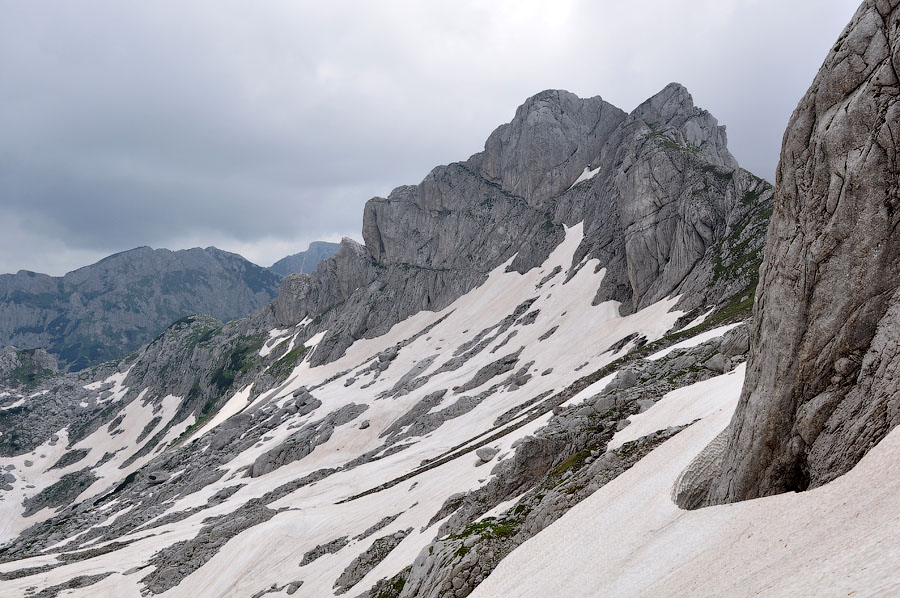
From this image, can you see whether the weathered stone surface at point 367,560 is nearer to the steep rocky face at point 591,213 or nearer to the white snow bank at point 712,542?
the white snow bank at point 712,542

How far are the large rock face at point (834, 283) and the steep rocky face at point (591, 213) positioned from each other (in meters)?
46.7

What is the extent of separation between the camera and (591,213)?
472 ft

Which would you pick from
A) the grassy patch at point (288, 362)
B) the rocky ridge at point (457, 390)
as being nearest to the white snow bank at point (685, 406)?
the rocky ridge at point (457, 390)

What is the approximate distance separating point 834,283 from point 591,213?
13634 centimetres

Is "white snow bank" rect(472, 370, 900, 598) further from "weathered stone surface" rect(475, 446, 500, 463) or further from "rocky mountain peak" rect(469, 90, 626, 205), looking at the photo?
"rocky mountain peak" rect(469, 90, 626, 205)

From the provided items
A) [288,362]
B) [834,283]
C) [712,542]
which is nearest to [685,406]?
[712,542]

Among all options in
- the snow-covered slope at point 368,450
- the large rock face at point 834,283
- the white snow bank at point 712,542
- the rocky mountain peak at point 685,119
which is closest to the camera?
the white snow bank at point 712,542

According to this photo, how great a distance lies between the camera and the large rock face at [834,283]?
Result: 12836mm

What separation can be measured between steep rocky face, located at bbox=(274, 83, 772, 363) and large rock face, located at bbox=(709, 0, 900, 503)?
46.7m

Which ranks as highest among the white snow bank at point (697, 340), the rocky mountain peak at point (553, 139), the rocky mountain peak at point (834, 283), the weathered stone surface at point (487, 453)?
the rocky mountain peak at point (553, 139)

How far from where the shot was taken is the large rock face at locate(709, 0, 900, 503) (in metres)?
12.8

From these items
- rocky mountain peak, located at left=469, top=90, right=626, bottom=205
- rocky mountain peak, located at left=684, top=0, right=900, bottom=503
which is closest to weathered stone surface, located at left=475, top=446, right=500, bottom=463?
rocky mountain peak, located at left=684, top=0, right=900, bottom=503

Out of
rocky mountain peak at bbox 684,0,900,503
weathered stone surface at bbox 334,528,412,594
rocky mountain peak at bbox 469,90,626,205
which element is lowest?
weathered stone surface at bbox 334,528,412,594

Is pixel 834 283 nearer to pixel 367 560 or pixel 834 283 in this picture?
pixel 834 283
